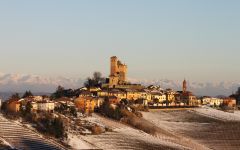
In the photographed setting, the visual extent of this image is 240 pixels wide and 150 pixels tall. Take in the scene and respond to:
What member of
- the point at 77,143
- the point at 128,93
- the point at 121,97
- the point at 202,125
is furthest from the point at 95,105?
the point at 77,143

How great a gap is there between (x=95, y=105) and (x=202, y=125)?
18580mm

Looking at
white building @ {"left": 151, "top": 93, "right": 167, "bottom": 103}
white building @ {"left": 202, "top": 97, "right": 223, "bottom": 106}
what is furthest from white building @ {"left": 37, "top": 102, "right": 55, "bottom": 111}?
white building @ {"left": 202, "top": 97, "right": 223, "bottom": 106}

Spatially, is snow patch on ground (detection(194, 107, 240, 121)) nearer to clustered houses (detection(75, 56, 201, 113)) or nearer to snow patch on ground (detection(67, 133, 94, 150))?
clustered houses (detection(75, 56, 201, 113))

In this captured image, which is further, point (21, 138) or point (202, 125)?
point (202, 125)

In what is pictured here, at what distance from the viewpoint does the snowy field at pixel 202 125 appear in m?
Answer: 83.4

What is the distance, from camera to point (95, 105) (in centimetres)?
10538

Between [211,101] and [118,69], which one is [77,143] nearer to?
[118,69]

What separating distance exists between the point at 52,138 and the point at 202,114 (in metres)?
55.4

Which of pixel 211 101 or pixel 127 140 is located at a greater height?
pixel 211 101

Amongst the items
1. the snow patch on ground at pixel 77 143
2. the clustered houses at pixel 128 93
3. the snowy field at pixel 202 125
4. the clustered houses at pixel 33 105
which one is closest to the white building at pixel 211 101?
the clustered houses at pixel 128 93

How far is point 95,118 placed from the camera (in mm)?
91125

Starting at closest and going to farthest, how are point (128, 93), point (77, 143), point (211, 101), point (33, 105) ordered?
1. point (77, 143)
2. point (33, 105)
3. point (128, 93)
4. point (211, 101)

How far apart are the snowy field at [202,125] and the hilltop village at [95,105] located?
3.42 meters

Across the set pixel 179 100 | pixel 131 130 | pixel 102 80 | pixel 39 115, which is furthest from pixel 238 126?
pixel 102 80
